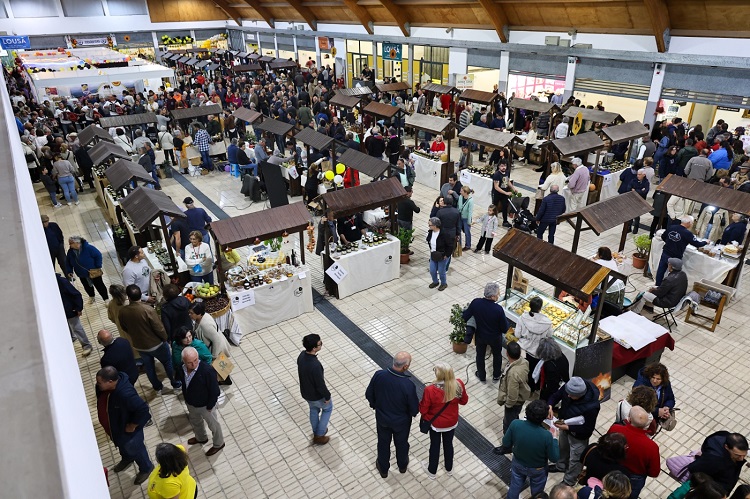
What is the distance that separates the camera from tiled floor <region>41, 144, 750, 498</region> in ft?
17.6

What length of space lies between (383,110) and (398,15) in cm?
1088

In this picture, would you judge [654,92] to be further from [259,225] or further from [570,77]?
[259,225]

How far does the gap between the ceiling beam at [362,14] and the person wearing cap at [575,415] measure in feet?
82.4

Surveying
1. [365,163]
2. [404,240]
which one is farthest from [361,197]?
[365,163]

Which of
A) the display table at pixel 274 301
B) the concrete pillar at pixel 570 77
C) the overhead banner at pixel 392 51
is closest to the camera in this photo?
the display table at pixel 274 301

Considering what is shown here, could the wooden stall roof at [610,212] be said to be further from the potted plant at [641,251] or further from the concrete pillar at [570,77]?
the concrete pillar at [570,77]

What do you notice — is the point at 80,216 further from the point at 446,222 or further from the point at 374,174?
the point at 446,222

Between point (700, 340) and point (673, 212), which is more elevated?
point (673, 212)

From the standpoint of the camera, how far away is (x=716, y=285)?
7.87 metres

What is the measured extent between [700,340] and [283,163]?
10501 millimetres

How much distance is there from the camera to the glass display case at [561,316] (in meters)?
6.34

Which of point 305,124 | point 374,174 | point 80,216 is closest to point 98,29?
point 305,124

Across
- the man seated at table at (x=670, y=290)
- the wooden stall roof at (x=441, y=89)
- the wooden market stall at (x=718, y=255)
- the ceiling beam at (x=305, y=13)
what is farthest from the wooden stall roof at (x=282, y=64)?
the man seated at table at (x=670, y=290)

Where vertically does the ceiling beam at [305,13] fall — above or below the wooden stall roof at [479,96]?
above
